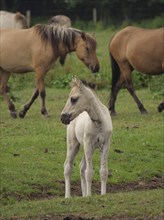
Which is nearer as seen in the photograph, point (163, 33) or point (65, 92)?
point (163, 33)

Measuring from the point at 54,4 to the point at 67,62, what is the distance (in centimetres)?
3360

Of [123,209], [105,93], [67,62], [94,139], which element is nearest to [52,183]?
[94,139]

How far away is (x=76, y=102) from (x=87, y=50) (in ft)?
26.6

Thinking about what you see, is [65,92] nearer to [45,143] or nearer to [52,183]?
[45,143]

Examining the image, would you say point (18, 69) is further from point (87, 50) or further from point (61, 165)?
point (61, 165)

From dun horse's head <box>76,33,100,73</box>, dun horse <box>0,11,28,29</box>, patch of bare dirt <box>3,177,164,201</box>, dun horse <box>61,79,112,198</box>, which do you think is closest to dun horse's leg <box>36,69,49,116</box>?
dun horse's head <box>76,33,100,73</box>

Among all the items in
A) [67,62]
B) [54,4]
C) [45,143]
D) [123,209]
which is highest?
[123,209]

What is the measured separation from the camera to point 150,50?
20078mm

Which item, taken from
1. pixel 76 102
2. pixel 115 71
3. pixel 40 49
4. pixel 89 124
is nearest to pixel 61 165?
pixel 89 124

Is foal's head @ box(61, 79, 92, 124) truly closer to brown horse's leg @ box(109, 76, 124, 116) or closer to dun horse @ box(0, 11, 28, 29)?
brown horse's leg @ box(109, 76, 124, 116)

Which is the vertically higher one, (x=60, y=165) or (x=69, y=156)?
(x=69, y=156)

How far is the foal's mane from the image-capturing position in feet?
63.1

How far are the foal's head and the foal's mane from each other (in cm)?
777

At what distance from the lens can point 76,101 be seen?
37.6 ft
